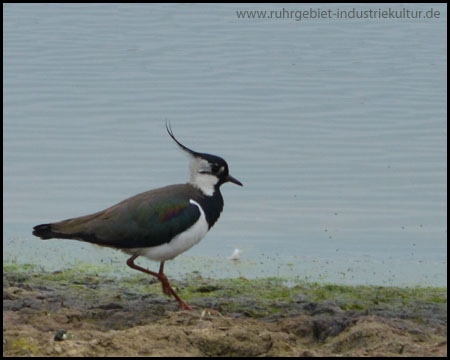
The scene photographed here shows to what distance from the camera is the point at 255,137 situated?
1402cm

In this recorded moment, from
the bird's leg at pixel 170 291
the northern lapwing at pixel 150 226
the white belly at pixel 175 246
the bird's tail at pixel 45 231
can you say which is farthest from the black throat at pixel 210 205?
the bird's tail at pixel 45 231

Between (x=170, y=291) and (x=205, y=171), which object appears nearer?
(x=170, y=291)

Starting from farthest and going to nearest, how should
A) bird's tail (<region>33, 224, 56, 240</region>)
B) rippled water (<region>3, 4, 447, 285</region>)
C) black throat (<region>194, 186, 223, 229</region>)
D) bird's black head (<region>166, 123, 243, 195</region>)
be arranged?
rippled water (<region>3, 4, 447, 285</region>) < bird's black head (<region>166, 123, 243, 195</region>) < black throat (<region>194, 186, 223, 229</region>) < bird's tail (<region>33, 224, 56, 240</region>)

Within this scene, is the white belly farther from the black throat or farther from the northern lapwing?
the black throat

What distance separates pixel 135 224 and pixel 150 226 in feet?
0.33

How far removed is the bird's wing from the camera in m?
8.41

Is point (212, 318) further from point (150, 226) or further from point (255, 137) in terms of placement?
point (255, 137)

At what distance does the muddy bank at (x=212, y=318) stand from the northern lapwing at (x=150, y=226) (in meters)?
0.36

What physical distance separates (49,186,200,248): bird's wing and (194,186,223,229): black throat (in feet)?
0.46

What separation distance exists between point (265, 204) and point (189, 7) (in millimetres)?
14230

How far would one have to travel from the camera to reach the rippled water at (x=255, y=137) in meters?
10.7

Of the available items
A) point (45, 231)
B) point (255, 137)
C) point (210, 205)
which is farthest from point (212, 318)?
point (255, 137)

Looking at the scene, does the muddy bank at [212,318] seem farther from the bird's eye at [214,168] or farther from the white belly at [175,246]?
the bird's eye at [214,168]

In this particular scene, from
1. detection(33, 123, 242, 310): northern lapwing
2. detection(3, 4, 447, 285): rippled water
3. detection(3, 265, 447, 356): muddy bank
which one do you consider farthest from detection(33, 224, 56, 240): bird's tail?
detection(3, 4, 447, 285): rippled water
